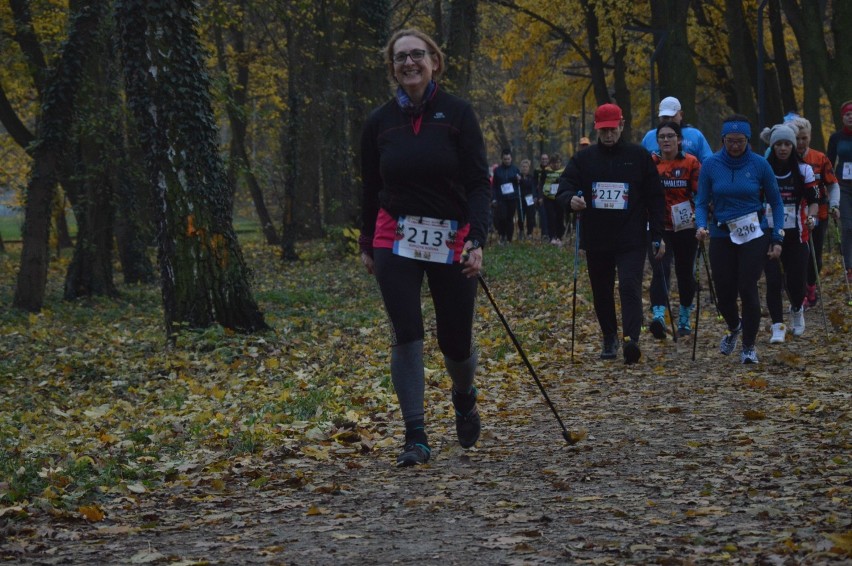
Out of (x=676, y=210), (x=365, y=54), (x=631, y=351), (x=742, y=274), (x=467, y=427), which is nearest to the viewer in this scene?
(x=467, y=427)

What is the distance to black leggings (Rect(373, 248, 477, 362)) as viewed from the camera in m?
6.70

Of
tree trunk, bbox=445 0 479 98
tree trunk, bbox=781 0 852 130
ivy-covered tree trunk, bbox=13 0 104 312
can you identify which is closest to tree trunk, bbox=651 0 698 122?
tree trunk, bbox=781 0 852 130

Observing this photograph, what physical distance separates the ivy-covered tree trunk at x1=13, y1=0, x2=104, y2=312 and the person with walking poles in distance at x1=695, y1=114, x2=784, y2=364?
38.1 feet

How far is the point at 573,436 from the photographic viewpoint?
766 centimetres

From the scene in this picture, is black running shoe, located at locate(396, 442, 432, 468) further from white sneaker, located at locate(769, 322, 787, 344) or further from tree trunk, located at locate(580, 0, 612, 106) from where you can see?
tree trunk, located at locate(580, 0, 612, 106)

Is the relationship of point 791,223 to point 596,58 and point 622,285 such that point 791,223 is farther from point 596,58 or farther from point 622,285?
point 596,58

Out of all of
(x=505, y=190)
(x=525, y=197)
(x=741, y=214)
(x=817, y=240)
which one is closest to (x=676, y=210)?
(x=741, y=214)

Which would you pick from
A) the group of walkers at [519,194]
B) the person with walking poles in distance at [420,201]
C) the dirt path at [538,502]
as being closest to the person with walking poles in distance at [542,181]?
the group of walkers at [519,194]

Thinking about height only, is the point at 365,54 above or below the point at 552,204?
above

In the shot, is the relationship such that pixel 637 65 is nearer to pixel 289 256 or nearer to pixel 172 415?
pixel 289 256

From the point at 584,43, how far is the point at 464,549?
32937 mm

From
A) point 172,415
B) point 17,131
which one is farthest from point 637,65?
point 172,415

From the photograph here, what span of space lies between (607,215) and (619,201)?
0.57ft

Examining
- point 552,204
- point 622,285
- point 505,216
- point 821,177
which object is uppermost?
point 821,177
